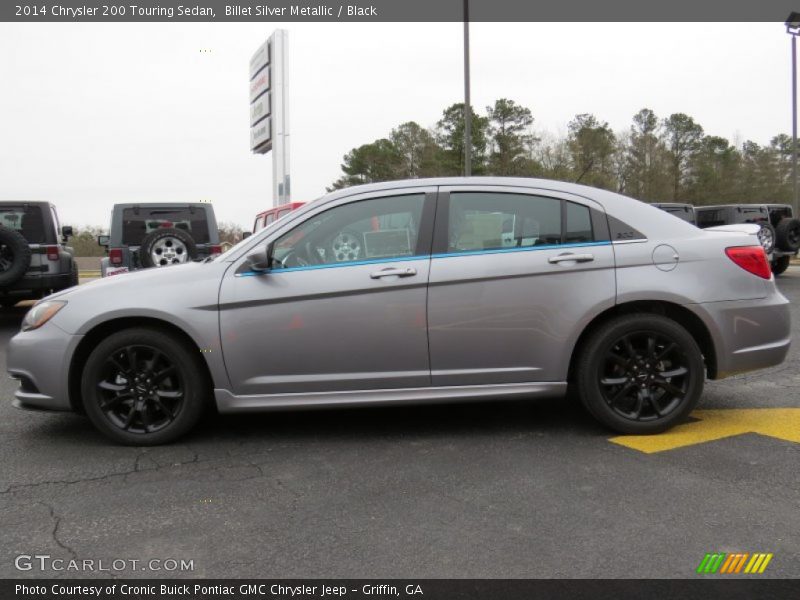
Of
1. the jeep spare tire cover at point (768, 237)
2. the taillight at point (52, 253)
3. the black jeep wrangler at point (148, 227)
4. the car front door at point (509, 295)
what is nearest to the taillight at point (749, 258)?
the car front door at point (509, 295)

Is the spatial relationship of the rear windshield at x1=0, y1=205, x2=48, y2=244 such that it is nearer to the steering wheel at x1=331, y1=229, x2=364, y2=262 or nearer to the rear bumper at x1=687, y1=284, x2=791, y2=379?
the steering wheel at x1=331, y1=229, x2=364, y2=262

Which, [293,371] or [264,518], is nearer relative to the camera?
[264,518]

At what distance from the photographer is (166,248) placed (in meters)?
9.73

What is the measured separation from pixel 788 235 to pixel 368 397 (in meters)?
15.6

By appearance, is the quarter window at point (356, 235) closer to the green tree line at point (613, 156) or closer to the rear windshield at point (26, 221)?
the rear windshield at point (26, 221)

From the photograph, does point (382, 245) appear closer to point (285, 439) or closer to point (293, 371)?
point (293, 371)

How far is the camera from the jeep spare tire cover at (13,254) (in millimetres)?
8977

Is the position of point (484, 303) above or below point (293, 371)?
above

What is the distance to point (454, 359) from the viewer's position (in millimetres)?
4293

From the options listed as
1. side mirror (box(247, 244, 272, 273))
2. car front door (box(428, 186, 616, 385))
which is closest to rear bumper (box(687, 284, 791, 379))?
car front door (box(428, 186, 616, 385))
